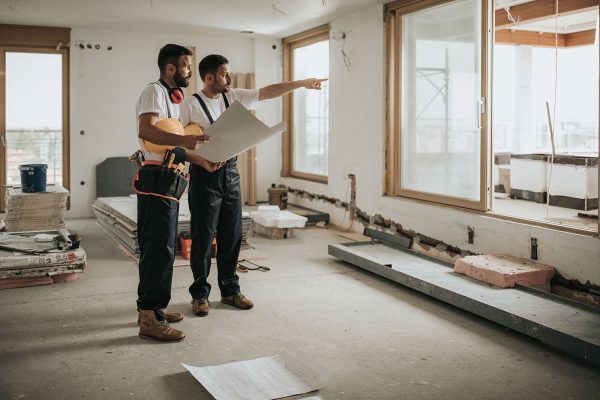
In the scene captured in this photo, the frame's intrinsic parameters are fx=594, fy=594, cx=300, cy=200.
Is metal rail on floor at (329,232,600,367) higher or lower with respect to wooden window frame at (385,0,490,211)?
lower

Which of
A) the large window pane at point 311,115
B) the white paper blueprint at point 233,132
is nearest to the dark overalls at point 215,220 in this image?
the white paper blueprint at point 233,132

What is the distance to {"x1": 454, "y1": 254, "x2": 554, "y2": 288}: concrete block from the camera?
390 cm

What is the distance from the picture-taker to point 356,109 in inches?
263

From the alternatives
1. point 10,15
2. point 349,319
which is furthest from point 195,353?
point 10,15

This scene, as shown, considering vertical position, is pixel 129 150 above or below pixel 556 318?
above

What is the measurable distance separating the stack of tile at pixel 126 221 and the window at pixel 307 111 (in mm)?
2013

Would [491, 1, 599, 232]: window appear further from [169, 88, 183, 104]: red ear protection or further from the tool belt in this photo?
the tool belt

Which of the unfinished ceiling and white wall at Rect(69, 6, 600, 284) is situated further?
the unfinished ceiling

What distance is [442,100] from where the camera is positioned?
5.41m

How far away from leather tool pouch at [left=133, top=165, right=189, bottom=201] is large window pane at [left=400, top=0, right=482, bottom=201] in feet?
9.41

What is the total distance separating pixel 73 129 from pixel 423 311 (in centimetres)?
587

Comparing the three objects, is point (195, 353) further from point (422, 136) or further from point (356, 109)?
point (356, 109)

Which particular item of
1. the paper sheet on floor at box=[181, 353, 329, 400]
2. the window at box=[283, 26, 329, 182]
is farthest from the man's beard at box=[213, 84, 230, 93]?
the window at box=[283, 26, 329, 182]

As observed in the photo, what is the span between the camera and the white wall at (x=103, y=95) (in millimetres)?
7941
